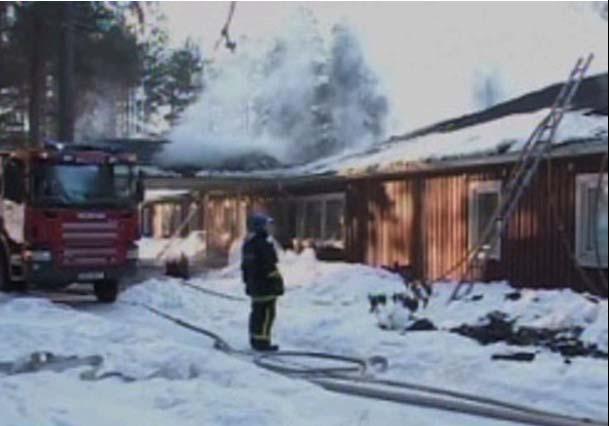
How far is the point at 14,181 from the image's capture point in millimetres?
18391

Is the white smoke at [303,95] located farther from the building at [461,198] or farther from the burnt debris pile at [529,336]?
the burnt debris pile at [529,336]

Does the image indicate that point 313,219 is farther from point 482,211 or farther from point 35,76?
point 35,76

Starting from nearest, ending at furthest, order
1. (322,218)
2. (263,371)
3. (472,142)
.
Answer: (263,371), (472,142), (322,218)

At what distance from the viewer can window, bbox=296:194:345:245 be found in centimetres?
2642

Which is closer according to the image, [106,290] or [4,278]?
[106,290]

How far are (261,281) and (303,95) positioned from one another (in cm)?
7492

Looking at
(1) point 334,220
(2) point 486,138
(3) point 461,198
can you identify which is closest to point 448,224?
(3) point 461,198

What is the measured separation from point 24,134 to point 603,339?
29802 mm

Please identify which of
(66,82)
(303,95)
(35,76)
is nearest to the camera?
(66,82)

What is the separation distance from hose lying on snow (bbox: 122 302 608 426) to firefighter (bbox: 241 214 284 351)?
1.20ft

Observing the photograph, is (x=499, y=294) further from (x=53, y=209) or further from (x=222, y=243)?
(x=222, y=243)

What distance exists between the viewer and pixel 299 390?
9.07m

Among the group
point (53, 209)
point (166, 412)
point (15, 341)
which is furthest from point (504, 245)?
point (166, 412)

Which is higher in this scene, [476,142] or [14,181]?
[476,142]
